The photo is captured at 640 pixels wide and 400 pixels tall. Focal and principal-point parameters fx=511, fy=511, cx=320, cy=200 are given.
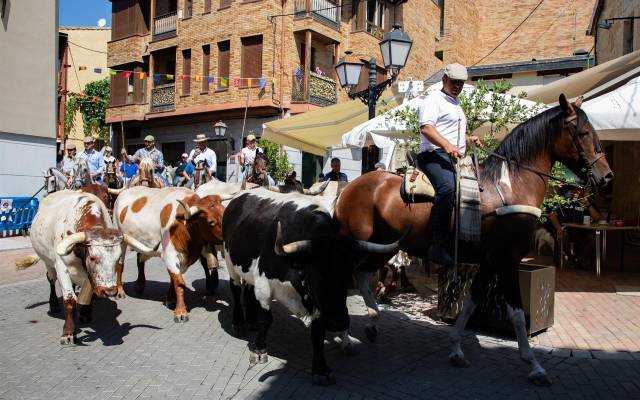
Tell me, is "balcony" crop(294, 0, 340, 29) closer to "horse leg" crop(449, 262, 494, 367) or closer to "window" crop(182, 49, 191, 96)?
"window" crop(182, 49, 191, 96)

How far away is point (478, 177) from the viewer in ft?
16.7

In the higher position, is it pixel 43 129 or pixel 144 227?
pixel 43 129

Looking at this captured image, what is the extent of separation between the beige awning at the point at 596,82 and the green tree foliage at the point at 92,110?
30139mm

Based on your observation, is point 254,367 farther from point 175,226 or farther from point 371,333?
point 175,226

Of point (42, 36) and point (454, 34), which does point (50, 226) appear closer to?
point (42, 36)

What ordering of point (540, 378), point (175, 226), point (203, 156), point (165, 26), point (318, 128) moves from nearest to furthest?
point (540, 378) < point (175, 226) < point (318, 128) < point (203, 156) < point (165, 26)

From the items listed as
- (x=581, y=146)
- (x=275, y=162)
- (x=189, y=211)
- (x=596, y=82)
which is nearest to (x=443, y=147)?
(x=581, y=146)

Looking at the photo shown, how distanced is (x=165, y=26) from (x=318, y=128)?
18723mm

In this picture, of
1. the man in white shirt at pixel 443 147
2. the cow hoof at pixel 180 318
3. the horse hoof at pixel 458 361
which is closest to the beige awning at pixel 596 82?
the man in white shirt at pixel 443 147

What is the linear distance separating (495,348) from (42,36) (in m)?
16.6

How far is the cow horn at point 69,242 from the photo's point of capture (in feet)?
17.3

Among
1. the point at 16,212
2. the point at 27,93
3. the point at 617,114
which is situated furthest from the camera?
the point at 27,93

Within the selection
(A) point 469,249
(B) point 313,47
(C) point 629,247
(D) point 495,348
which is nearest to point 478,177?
(A) point 469,249

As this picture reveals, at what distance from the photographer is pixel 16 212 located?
14.4 meters
